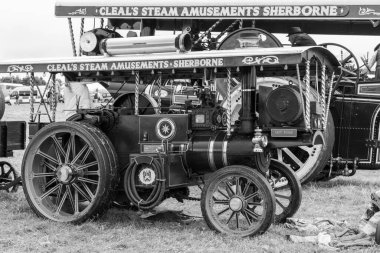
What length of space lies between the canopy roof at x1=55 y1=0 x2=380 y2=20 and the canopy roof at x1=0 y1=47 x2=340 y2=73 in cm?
244

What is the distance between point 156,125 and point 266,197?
138 centimetres

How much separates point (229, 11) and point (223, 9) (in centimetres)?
9

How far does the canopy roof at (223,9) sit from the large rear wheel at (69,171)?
299 centimetres

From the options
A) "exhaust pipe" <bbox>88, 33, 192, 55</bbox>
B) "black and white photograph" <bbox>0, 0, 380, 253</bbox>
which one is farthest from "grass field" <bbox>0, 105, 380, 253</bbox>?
"exhaust pipe" <bbox>88, 33, 192, 55</bbox>

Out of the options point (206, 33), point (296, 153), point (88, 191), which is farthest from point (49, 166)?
point (296, 153)

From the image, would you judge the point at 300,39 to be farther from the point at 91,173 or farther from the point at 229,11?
the point at 91,173

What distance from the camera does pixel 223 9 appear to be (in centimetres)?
855

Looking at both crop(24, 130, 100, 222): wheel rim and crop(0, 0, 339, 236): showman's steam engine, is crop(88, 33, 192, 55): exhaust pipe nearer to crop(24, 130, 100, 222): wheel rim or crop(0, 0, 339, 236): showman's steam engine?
crop(0, 0, 339, 236): showman's steam engine

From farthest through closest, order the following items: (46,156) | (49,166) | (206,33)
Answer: (206,33)
(49,166)
(46,156)

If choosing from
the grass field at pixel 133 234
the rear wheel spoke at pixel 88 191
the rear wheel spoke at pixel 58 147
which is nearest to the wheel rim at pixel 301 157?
the grass field at pixel 133 234

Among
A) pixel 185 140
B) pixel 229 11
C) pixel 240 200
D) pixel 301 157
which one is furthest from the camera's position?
pixel 301 157

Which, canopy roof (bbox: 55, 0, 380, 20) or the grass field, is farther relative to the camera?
canopy roof (bbox: 55, 0, 380, 20)

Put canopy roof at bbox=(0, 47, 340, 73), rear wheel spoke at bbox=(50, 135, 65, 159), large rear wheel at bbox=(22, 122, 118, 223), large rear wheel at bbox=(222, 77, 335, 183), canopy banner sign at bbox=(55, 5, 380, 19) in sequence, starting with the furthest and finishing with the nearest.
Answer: large rear wheel at bbox=(222, 77, 335, 183)
canopy banner sign at bbox=(55, 5, 380, 19)
rear wheel spoke at bbox=(50, 135, 65, 159)
large rear wheel at bbox=(22, 122, 118, 223)
canopy roof at bbox=(0, 47, 340, 73)

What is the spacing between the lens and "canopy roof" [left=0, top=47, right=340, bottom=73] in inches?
208
